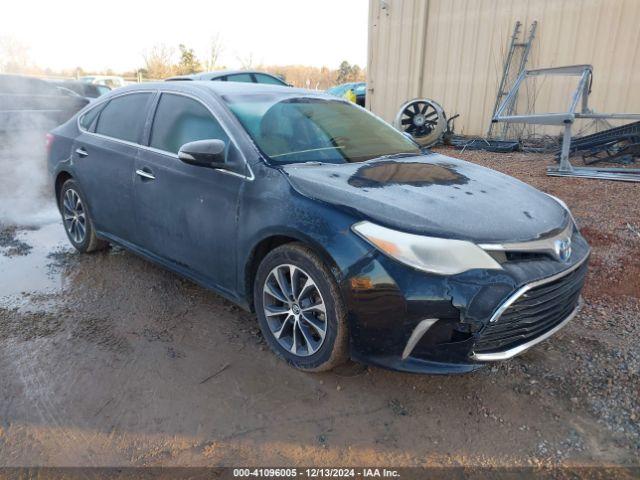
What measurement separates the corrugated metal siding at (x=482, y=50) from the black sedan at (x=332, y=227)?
8093 millimetres

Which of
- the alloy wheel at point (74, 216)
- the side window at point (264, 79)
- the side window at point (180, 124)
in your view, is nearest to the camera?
the side window at point (180, 124)

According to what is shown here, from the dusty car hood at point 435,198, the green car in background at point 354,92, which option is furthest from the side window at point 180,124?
the green car in background at point 354,92

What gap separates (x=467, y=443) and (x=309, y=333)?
939 millimetres

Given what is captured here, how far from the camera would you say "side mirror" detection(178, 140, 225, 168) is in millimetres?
2788

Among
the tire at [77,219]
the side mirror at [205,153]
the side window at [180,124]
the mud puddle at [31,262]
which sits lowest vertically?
the mud puddle at [31,262]

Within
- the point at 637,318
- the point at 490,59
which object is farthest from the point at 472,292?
the point at 490,59

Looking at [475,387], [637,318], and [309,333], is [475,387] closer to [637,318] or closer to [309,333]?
[309,333]

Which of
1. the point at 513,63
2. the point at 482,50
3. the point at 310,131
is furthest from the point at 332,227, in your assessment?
the point at 482,50

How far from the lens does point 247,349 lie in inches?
114

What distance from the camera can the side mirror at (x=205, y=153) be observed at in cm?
279

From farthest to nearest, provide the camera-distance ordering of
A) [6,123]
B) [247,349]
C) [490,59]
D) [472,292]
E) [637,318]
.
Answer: [490,59] → [6,123] → [637,318] → [247,349] → [472,292]

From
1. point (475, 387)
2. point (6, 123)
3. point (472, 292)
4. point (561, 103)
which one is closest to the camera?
point (472, 292)

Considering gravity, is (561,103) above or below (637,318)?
above

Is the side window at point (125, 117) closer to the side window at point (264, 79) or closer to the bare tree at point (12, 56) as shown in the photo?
the side window at point (264, 79)
